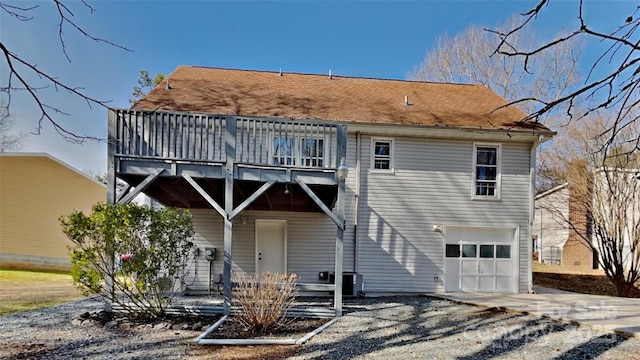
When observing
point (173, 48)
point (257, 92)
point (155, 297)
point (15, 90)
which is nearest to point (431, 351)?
point (155, 297)

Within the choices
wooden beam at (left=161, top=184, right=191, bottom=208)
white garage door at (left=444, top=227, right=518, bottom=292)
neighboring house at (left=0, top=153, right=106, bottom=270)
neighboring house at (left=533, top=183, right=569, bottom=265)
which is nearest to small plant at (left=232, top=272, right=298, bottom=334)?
wooden beam at (left=161, top=184, right=191, bottom=208)

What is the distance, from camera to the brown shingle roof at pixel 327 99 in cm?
1085

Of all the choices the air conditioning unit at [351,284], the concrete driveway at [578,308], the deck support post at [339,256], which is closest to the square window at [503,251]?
the concrete driveway at [578,308]

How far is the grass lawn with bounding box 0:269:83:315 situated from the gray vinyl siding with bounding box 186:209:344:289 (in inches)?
132

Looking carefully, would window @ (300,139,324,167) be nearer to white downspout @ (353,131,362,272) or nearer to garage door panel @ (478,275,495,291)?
white downspout @ (353,131,362,272)

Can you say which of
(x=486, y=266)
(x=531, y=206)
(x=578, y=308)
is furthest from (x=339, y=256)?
(x=531, y=206)

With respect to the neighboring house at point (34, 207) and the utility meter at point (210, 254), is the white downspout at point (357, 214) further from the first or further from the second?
the neighboring house at point (34, 207)

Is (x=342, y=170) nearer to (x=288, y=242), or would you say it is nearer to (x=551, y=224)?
(x=288, y=242)

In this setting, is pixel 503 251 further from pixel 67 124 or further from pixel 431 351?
pixel 67 124

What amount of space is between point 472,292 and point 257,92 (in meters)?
8.83

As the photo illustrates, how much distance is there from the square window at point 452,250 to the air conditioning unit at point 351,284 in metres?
2.73

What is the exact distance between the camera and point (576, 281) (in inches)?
605

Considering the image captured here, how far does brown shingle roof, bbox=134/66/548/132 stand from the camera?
1085cm

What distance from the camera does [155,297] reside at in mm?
6973
